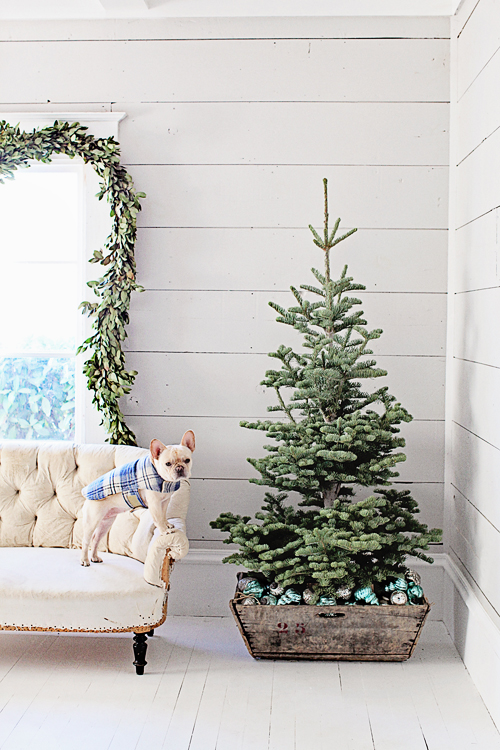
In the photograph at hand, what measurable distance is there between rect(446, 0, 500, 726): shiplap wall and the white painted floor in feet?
0.58

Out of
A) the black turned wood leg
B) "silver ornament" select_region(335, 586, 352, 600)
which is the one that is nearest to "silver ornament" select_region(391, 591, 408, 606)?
"silver ornament" select_region(335, 586, 352, 600)

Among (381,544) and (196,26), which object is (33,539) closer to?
(381,544)

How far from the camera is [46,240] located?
2895 millimetres

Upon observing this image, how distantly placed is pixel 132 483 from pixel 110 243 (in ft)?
3.51

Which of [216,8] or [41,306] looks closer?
[216,8]

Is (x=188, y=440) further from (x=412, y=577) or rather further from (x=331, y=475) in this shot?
(x=412, y=577)

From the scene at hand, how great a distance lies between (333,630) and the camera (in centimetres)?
228

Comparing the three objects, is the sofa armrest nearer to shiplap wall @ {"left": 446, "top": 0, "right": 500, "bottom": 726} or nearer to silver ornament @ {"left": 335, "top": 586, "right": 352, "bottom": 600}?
silver ornament @ {"left": 335, "top": 586, "right": 352, "bottom": 600}

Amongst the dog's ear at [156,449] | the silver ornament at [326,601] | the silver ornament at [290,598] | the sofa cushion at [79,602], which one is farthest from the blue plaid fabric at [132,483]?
the silver ornament at [326,601]

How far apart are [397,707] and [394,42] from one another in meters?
2.53

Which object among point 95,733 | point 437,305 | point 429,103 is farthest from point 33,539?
point 429,103

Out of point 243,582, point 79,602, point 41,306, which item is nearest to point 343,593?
point 243,582

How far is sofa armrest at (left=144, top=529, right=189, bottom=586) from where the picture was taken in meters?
2.16

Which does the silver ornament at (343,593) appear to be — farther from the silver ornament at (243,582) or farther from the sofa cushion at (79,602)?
the sofa cushion at (79,602)
